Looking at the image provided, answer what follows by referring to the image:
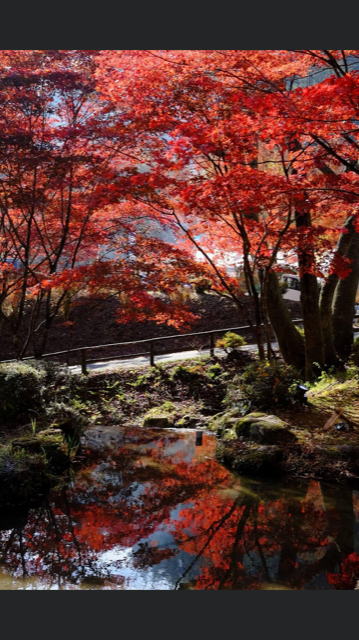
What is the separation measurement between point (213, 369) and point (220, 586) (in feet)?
23.2

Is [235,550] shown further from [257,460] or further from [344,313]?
[344,313]

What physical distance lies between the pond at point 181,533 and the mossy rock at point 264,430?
0.68 metres

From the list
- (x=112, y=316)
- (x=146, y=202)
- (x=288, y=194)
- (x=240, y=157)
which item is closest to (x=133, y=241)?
(x=146, y=202)

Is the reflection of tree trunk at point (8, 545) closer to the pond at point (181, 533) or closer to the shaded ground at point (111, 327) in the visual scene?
the pond at point (181, 533)

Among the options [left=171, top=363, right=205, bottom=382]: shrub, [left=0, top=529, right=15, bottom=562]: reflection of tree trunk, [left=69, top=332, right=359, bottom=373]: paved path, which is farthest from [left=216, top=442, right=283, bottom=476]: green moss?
[left=69, top=332, right=359, bottom=373]: paved path

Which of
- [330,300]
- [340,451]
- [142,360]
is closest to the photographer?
[340,451]

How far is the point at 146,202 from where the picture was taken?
9.03 meters

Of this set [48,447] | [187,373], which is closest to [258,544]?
[48,447]

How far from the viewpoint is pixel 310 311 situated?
9.39 m

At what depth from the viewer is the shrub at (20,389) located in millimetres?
8102

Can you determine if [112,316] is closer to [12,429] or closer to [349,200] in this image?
[12,429]

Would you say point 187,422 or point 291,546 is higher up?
point 187,422

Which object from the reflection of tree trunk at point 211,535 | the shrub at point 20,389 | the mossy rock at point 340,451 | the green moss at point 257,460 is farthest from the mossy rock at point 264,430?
the shrub at point 20,389

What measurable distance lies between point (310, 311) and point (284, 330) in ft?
3.05
